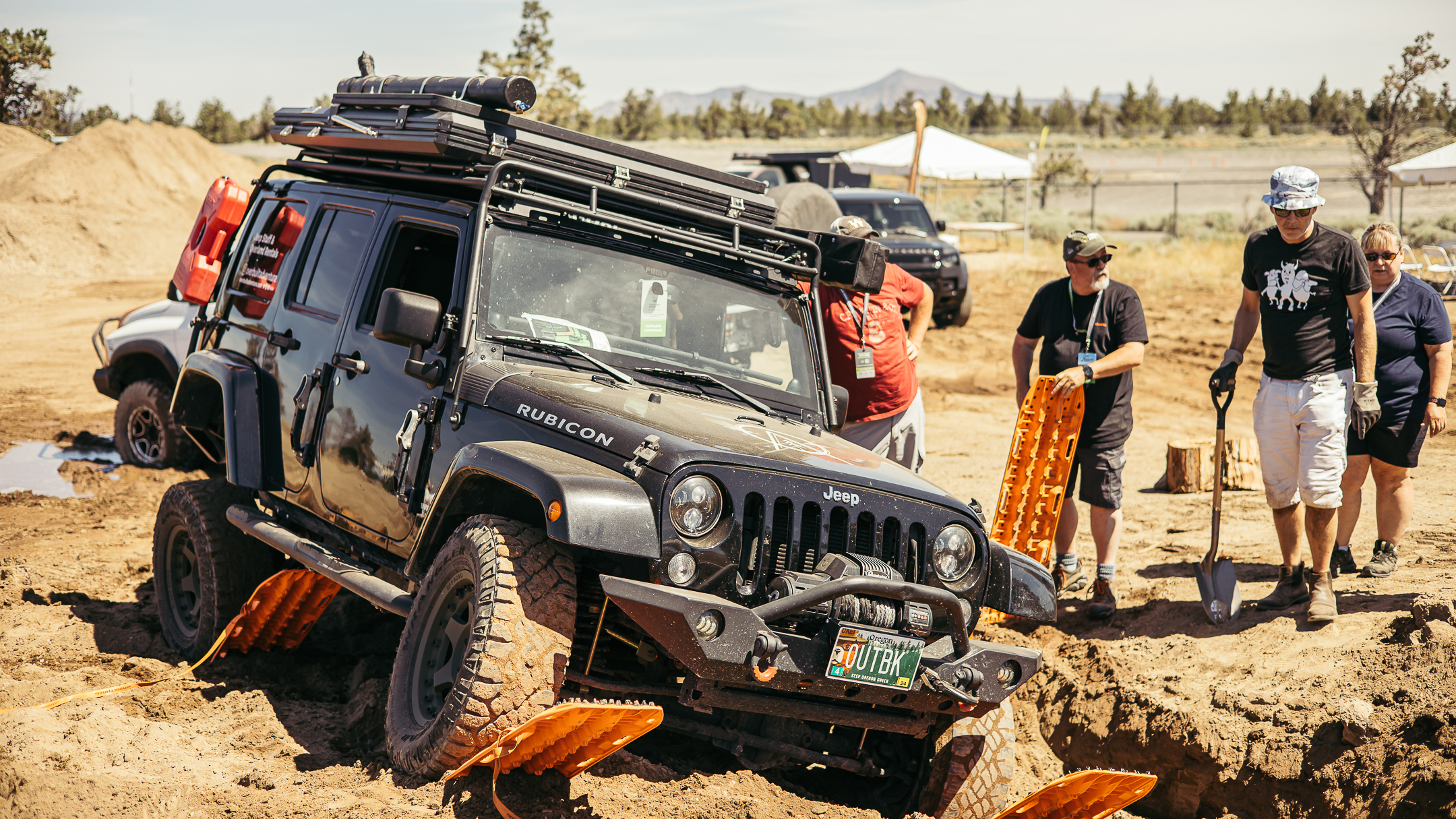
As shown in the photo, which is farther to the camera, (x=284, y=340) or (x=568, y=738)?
(x=284, y=340)

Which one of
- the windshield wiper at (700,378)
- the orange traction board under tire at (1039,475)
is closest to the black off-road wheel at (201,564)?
the windshield wiper at (700,378)

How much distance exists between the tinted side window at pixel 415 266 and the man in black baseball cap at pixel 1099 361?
339 centimetres

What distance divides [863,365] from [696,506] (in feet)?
10.6

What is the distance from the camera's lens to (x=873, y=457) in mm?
4660

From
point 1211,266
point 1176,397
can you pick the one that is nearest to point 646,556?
point 1176,397

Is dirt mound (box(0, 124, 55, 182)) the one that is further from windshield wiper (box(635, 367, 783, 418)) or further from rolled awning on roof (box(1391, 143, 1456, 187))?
rolled awning on roof (box(1391, 143, 1456, 187))

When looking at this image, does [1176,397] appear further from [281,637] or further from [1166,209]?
[1166,209]

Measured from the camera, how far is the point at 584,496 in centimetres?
367

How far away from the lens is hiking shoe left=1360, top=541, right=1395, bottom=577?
680cm

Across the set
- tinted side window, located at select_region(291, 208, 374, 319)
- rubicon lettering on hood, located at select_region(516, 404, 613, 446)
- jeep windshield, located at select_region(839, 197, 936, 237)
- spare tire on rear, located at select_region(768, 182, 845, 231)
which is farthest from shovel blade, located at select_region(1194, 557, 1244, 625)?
jeep windshield, located at select_region(839, 197, 936, 237)

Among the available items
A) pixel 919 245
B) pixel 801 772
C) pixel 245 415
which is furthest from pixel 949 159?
pixel 801 772

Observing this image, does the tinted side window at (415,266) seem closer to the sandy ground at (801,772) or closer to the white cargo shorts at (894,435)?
the sandy ground at (801,772)

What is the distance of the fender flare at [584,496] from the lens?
3.62m

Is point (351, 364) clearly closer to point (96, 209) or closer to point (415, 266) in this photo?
point (415, 266)
